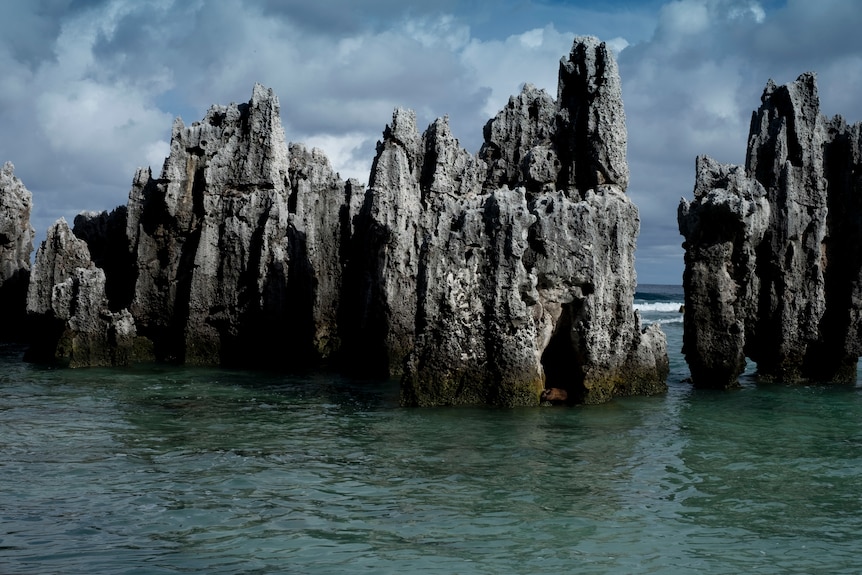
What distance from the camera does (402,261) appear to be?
27.8m

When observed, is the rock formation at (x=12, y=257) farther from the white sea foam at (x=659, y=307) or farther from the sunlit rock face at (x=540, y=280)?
the white sea foam at (x=659, y=307)

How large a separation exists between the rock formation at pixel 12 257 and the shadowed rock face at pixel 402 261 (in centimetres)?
721

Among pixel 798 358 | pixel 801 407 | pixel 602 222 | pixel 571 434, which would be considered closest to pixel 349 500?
pixel 571 434

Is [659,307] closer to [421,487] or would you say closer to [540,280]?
[540,280]

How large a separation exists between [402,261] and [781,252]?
1076 centimetres

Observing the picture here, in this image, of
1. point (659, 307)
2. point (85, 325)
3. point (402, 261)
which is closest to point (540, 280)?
point (402, 261)

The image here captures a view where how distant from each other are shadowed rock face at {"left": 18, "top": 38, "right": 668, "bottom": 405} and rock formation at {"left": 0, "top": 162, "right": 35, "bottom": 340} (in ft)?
23.7

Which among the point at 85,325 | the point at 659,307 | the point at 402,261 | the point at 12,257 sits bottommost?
the point at 85,325

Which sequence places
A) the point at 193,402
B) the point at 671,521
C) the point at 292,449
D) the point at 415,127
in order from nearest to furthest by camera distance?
the point at 671,521 → the point at 292,449 → the point at 193,402 → the point at 415,127

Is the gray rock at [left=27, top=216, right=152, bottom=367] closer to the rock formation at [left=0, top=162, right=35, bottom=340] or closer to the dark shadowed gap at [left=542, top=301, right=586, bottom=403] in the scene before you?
the rock formation at [left=0, top=162, right=35, bottom=340]

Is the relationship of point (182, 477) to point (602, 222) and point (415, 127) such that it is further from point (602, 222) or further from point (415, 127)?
point (415, 127)

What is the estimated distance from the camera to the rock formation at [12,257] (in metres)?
42.2

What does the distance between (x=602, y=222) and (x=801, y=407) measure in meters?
6.35

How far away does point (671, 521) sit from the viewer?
474 inches
